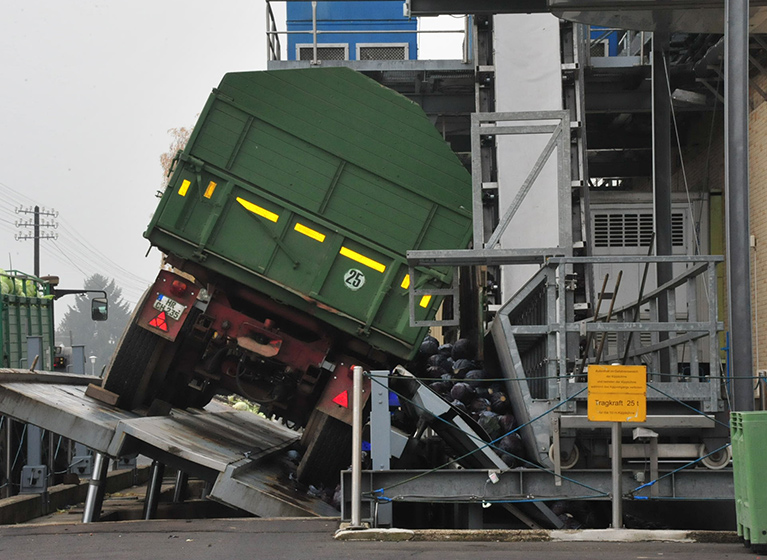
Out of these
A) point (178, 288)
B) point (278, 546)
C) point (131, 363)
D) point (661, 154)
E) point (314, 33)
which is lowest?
point (278, 546)

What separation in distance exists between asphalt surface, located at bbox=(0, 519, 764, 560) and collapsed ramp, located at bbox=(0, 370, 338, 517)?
0.68 m

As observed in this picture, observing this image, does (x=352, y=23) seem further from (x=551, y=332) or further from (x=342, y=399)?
(x=551, y=332)

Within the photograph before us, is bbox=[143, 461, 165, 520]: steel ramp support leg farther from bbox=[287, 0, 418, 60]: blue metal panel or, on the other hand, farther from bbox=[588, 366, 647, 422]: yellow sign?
bbox=[287, 0, 418, 60]: blue metal panel

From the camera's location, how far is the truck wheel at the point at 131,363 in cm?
1013

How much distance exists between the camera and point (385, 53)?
1742cm

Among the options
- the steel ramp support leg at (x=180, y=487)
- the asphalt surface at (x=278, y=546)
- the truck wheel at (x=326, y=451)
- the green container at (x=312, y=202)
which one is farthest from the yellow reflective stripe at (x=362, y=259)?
the steel ramp support leg at (x=180, y=487)

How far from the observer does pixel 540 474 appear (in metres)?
7.39

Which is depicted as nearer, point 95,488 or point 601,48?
point 95,488

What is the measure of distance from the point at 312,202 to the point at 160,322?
192cm

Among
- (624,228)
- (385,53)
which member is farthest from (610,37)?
(385,53)

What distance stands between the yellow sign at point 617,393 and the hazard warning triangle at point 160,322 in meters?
4.61

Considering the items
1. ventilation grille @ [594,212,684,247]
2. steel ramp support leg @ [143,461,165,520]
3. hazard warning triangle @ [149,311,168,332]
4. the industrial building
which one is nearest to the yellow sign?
the industrial building

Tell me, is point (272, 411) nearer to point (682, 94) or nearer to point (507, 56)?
point (507, 56)

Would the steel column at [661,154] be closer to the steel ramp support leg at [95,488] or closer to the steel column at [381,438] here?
the steel column at [381,438]
